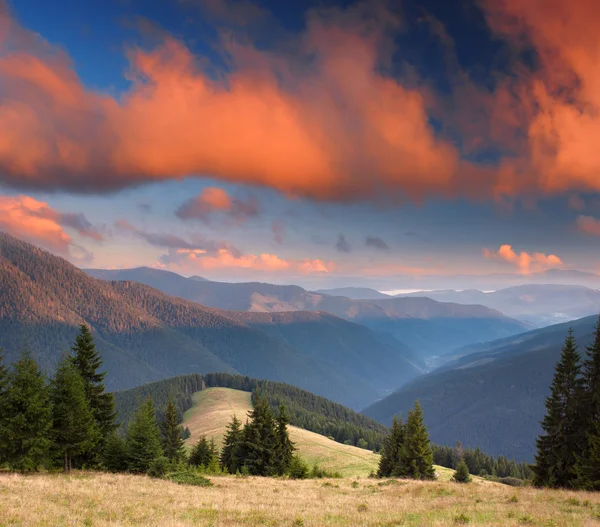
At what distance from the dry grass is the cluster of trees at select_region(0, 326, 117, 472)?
17.9ft

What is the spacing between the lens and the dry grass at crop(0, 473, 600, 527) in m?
16.8

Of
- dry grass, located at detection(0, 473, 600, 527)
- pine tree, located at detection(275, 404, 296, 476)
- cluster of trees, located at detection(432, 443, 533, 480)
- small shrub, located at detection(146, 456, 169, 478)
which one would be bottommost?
cluster of trees, located at detection(432, 443, 533, 480)

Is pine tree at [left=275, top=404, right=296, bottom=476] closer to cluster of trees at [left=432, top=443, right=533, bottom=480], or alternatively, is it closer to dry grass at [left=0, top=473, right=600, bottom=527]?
dry grass at [left=0, top=473, right=600, bottom=527]

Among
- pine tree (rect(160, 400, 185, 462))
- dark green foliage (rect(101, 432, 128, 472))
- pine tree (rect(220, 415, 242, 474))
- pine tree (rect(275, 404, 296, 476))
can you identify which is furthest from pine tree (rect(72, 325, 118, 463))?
pine tree (rect(160, 400, 185, 462))

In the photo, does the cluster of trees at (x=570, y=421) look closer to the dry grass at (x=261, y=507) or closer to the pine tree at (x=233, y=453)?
the dry grass at (x=261, y=507)

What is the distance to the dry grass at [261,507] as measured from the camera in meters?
16.8

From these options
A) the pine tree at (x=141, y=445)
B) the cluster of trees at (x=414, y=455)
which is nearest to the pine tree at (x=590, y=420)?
the cluster of trees at (x=414, y=455)

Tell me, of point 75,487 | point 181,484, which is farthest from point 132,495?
point 181,484

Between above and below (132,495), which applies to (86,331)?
above

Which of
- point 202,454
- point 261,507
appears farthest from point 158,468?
point 202,454

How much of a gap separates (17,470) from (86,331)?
15.2m

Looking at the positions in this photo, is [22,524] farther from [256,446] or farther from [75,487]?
[256,446]

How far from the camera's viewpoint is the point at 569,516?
61.0ft

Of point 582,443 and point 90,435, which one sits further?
point 582,443
